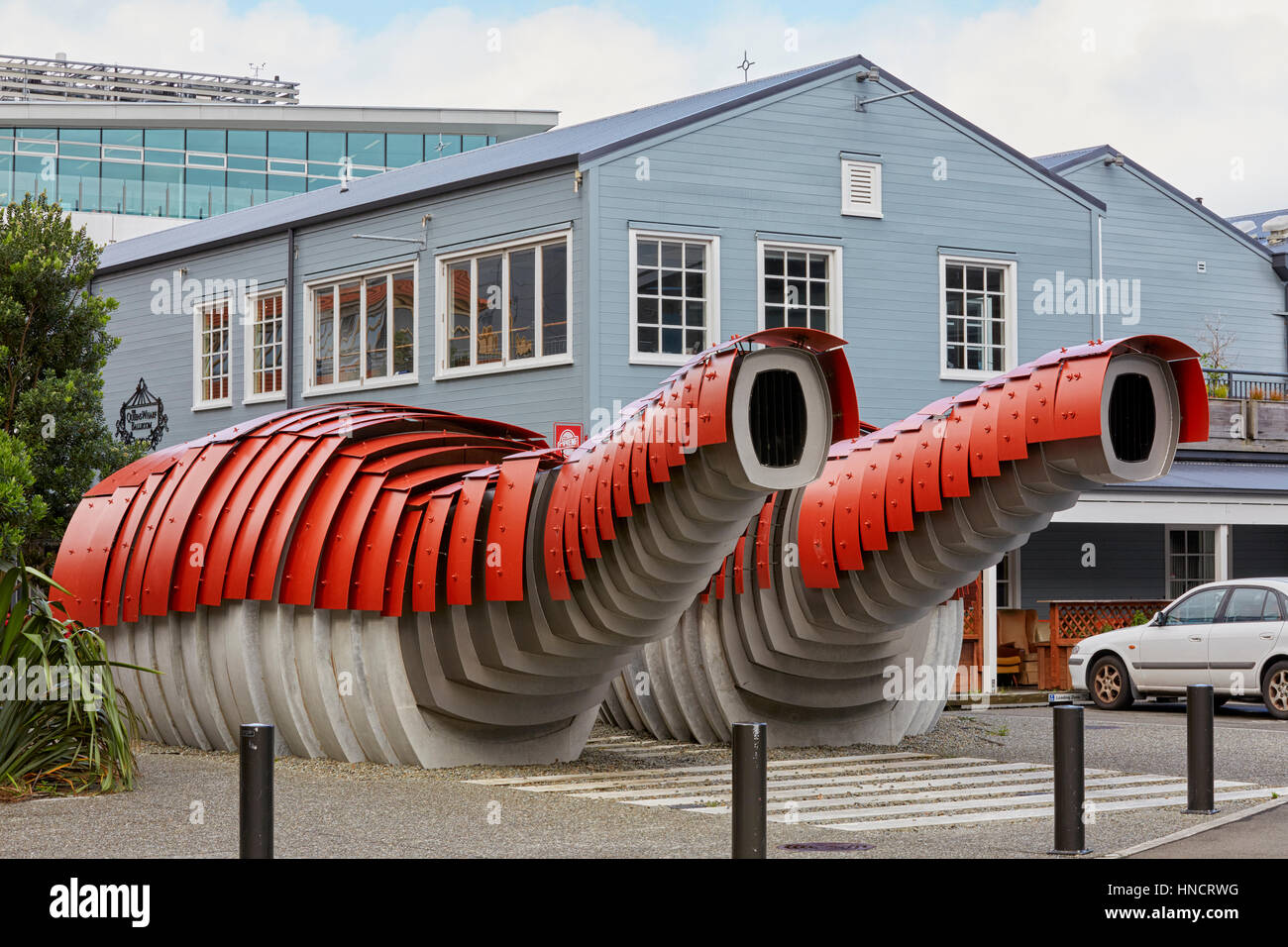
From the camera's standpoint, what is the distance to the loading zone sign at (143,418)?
27.0m

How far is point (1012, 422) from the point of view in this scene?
11703 millimetres

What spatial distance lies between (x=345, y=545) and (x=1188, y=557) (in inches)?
692

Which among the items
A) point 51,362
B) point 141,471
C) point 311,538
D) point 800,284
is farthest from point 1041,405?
point 51,362

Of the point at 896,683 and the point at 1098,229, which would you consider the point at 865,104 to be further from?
the point at 896,683

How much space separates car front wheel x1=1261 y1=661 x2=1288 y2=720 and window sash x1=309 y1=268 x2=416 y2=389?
11.0 meters

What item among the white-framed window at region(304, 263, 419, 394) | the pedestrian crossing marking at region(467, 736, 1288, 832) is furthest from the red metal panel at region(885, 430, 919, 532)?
the white-framed window at region(304, 263, 419, 394)

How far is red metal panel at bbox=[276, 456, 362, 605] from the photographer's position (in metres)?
13.5

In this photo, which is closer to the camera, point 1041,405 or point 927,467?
point 1041,405

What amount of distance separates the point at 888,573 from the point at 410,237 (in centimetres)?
1141

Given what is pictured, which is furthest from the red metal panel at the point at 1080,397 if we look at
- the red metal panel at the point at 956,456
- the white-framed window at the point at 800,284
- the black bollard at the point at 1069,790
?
the white-framed window at the point at 800,284

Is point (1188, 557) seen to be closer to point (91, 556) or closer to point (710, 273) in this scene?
point (710, 273)

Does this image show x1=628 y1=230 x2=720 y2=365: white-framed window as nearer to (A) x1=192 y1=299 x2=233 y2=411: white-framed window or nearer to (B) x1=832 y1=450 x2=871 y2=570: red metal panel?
(B) x1=832 y1=450 x2=871 y2=570: red metal panel

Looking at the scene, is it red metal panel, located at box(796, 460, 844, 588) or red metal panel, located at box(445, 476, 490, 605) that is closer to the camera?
red metal panel, located at box(445, 476, 490, 605)
